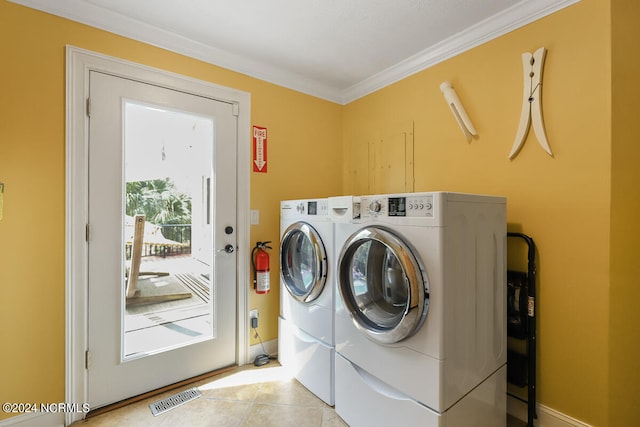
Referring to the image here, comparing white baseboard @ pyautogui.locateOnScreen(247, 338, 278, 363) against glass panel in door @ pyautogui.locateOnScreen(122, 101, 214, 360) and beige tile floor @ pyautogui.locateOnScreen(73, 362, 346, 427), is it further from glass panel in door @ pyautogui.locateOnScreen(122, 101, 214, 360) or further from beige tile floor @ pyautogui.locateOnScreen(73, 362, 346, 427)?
glass panel in door @ pyautogui.locateOnScreen(122, 101, 214, 360)

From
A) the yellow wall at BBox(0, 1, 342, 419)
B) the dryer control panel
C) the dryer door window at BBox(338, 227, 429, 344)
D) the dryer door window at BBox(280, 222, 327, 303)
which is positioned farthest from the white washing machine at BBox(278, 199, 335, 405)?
the yellow wall at BBox(0, 1, 342, 419)

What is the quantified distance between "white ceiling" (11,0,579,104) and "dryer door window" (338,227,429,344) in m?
1.35

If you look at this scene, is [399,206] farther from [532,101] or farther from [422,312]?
[532,101]

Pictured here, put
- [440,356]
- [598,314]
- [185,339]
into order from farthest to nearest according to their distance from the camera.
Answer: [185,339], [598,314], [440,356]

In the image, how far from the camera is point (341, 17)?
5.88 ft

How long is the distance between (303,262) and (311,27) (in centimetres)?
158

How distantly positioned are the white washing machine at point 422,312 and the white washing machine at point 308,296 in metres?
0.12

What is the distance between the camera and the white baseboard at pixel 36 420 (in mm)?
1507

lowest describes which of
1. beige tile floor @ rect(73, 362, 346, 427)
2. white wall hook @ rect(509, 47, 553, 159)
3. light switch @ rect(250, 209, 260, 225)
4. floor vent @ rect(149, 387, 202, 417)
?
beige tile floor @ rect(73, 362, 346, 427)

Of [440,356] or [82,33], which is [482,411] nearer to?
[440,356]

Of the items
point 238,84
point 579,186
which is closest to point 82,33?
point 238,84

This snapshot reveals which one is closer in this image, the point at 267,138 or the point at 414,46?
the point at 414,46

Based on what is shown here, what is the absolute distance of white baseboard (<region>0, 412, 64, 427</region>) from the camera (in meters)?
1.51

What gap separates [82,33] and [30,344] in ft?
5.78
